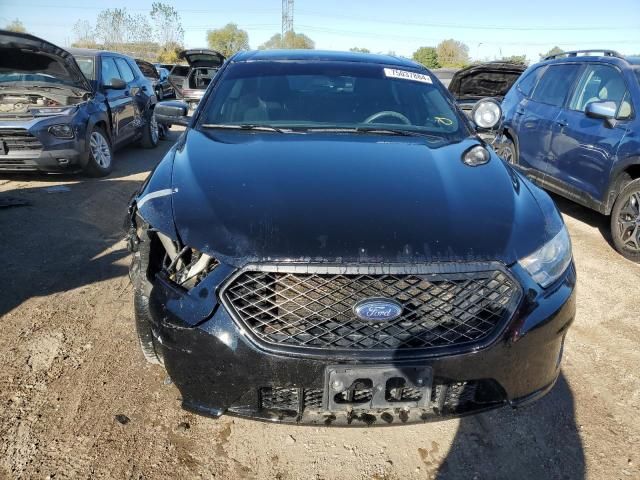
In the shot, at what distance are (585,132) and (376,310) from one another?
4.31 metres

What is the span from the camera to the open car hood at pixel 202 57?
11656 mm

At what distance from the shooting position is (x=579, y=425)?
2.33 metres

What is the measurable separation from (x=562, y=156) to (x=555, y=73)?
128 cm

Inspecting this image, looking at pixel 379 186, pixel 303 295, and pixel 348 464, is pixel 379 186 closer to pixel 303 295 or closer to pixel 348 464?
pixel 303 295

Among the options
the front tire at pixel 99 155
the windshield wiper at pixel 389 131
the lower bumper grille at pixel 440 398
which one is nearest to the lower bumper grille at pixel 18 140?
the front tire at pixel 99 155

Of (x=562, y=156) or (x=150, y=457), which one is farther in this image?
(x=562, y=156)

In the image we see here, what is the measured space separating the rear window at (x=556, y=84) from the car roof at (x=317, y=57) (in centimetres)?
280

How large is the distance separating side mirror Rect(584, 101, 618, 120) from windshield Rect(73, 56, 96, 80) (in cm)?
661

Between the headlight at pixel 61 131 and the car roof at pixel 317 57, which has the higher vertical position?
the car roof at pixel 317 57

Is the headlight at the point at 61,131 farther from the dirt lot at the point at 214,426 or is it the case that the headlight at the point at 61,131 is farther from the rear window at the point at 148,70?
the rear window at the point at 148,70

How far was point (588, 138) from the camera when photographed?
16.1 feet

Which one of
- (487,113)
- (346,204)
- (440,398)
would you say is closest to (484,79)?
(487,113)

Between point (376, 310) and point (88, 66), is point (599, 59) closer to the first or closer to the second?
point (376, 310)

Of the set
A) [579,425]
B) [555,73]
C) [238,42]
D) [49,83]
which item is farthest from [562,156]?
[238,42]
